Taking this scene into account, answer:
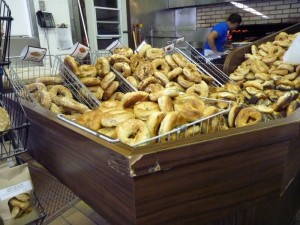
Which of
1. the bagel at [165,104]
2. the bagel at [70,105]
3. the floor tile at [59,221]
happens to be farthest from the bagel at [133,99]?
the floor tile at [59,221]

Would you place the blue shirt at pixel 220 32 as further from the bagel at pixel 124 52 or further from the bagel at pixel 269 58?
the bagel at pixel 124 52

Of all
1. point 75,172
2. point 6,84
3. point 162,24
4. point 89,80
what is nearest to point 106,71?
point 89,80

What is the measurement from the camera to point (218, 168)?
711 millimetres

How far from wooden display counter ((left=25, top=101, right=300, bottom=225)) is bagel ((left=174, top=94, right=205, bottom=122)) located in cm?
17

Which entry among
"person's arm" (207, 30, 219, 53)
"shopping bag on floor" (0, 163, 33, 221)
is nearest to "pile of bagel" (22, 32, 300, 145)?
"shopping bag on floor" (0, 163, 33, 221)

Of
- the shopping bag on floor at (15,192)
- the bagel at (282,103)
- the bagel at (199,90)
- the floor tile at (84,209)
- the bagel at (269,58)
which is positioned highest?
the bagel at (269,58)

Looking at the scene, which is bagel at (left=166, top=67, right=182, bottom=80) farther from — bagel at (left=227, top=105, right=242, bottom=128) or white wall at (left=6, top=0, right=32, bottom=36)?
white wall at (left=6, top=0, right=32, bottom=36)

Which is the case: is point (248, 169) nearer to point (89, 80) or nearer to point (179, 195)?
point (179, 195)

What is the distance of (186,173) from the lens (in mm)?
668

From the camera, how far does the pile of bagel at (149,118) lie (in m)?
0.79

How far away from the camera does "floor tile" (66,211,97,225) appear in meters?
1.55

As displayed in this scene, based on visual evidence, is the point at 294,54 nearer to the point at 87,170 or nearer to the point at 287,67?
the point at 287,67

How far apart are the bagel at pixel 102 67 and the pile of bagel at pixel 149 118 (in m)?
0.43

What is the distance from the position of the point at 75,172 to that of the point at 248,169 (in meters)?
0.59
